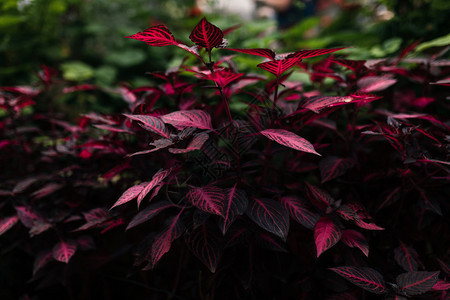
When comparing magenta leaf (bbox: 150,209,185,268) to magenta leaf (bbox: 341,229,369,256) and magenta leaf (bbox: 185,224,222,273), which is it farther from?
magenta leaf (bbox: 341,229,369,256)

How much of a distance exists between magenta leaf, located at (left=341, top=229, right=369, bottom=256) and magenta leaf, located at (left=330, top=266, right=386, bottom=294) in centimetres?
6

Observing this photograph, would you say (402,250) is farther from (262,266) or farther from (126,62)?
(126,62)

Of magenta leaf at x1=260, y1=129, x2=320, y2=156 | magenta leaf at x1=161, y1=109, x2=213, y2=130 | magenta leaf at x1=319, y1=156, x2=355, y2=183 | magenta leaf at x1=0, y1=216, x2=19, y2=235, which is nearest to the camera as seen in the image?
magenta leaf at x1=260, y1=129, x2=320, y2=156

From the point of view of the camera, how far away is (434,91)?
155 cm

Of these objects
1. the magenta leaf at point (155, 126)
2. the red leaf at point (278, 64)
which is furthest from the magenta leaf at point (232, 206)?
the red leaf at point (278, 64)

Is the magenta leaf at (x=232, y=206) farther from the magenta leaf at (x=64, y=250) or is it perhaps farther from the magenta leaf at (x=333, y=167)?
the magenta leaf at (x=64, y=250)

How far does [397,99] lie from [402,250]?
2.55ft

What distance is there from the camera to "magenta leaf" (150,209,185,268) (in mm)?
794

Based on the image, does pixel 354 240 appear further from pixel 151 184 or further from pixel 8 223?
pixel 8 223

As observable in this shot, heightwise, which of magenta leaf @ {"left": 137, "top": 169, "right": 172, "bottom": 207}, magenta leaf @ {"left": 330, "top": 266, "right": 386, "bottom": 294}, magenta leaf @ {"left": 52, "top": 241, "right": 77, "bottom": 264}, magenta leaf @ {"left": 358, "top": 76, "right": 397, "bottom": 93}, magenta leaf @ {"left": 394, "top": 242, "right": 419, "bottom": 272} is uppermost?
magenta leaf @ {"left": 358, "top": 76, "right": 397, "bottom": 93}

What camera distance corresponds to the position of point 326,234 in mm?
776

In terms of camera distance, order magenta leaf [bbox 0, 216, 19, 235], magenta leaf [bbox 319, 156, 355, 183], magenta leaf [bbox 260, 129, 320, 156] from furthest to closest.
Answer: magenta leaf [bbox 0, 216, 19, 235] → magenta leaf [bbox 319, 156, 355, 183] → magenta leaf [bbox 260, 129, 320, 156]

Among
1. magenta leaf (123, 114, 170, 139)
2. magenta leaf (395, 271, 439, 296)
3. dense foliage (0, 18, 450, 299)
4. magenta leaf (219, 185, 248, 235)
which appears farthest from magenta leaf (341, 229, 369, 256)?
magenta leaf (123, 114, 170, 139)

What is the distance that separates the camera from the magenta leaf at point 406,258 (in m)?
0.87
